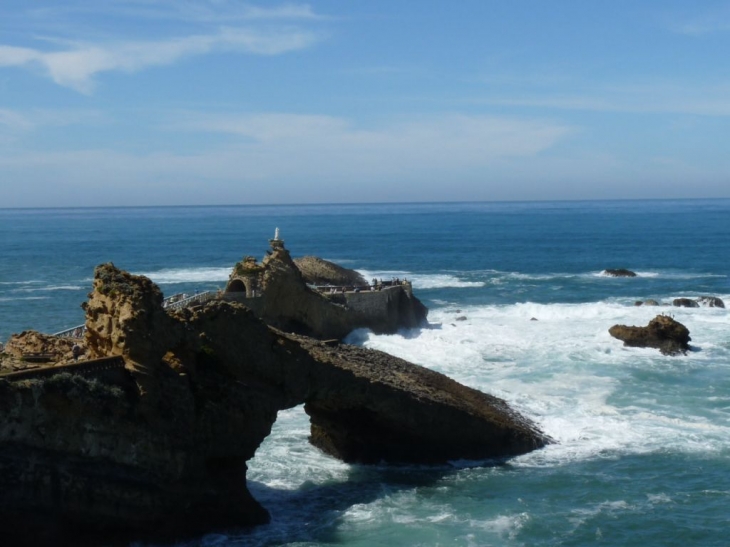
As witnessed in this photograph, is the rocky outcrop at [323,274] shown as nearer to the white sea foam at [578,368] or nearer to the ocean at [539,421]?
the white sea foam at [578,368]

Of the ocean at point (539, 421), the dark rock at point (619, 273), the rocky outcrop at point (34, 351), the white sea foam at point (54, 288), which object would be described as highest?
the rocky outcrop at point (34, 351)

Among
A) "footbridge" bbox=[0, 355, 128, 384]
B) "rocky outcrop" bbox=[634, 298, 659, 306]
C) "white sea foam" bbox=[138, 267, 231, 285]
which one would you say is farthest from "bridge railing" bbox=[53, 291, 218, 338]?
"white sea foam" bbox=[138, 267, 231, 285]

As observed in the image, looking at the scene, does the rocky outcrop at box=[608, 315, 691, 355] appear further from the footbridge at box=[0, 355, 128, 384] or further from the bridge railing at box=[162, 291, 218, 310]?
the footbridge at box=[0, 355, 128, 384]

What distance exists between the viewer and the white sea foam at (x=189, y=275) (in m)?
71.3

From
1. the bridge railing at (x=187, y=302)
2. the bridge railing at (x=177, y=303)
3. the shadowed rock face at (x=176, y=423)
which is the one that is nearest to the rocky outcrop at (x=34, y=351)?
the shadowed rock face at (x=176, y=423)

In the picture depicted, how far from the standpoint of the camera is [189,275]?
249ft

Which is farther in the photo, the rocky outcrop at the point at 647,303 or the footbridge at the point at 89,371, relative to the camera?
the rocky outcrop at the point at 647,303

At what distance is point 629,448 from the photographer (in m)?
26.8

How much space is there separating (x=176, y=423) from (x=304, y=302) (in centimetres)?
2210

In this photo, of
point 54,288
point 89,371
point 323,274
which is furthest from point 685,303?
point 89,371

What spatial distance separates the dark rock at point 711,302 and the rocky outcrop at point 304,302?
20868 millimetres

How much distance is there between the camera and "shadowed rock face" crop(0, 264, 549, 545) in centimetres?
1769

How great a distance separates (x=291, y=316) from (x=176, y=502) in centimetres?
2205

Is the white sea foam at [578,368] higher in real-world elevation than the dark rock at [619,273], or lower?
lower
